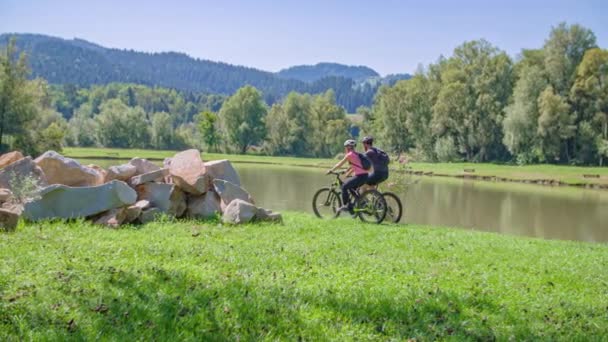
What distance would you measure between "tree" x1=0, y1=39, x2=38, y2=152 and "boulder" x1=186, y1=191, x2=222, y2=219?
1552 inches

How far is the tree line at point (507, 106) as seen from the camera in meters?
65.6

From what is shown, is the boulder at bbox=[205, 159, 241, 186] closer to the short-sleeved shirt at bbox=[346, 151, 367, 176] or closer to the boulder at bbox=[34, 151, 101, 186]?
the boulder at bbox=[34, 151, 101, 186]

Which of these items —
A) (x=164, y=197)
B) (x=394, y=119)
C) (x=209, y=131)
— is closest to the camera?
(x=164, y=197)

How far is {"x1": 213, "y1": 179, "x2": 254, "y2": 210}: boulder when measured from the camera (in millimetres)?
12789

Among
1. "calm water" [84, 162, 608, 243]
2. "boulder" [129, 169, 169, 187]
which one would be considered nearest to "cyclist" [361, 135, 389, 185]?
"boulder" [129, 169, 169, 187]

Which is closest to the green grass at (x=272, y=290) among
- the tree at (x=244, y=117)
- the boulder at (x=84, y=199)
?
the boulder at (x=84, y=199)

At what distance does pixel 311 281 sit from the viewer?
645 centimetres

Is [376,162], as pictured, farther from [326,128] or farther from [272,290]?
[326,128]

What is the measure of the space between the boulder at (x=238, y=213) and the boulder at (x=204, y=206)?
671mm

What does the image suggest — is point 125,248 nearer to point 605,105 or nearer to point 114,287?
point 114,287

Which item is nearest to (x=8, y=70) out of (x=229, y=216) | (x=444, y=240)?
(x=229, y=216)

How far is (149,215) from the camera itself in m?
11.3

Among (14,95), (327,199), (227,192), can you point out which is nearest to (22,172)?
(227,192)

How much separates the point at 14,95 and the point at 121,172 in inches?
1540
